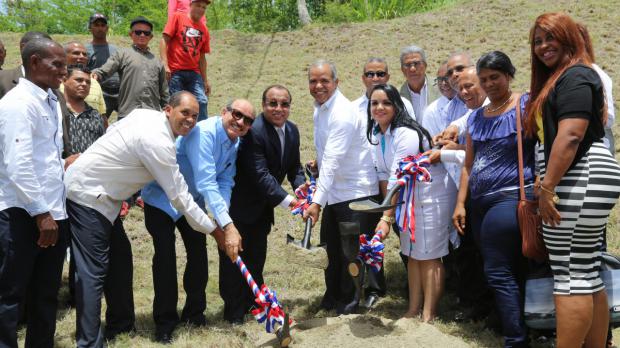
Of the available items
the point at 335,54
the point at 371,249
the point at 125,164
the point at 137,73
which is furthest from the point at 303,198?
the point at 335,54

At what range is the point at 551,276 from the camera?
364cm

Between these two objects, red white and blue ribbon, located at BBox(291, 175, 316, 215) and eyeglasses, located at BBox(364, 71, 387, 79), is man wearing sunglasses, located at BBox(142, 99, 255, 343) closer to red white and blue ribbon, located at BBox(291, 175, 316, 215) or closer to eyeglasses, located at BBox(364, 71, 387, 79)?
red white and blue ribbon, located at BBox(291, 175, 316, 215)

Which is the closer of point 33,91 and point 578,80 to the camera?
point 578,80

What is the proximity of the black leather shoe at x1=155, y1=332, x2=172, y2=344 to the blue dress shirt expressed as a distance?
0.85 m

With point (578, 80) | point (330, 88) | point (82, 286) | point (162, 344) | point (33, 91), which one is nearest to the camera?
point (578, 80)

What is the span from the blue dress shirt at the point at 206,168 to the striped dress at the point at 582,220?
2.19 meters

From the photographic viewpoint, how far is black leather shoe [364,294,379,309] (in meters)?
5.04

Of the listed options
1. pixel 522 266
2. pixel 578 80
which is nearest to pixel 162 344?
pixel 522 266

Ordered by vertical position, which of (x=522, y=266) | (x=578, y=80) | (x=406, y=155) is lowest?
(x=522, y=266)

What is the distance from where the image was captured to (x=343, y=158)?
184 inches

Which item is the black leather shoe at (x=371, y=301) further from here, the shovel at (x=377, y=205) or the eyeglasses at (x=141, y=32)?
the eyeglasses at (x=141, y=32)

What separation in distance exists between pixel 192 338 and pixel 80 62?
3.17 metres

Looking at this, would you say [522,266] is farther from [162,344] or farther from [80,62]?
[80,62]

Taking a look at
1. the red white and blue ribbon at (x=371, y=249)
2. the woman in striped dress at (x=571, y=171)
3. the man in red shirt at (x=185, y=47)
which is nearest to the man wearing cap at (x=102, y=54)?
the man in red shirt at (x=185, y=47)
